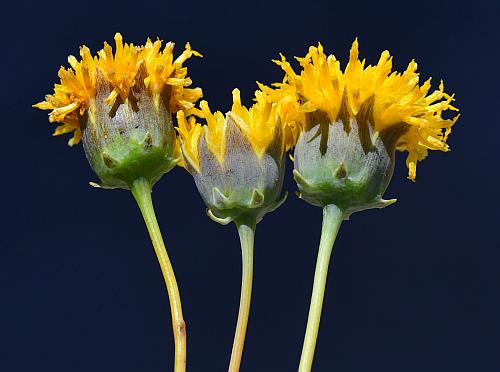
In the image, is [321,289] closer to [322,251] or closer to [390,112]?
[322,251]

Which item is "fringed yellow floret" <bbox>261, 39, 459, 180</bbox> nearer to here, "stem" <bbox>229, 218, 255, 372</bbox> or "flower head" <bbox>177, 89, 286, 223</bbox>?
"flower head" <bbox>177, 89, 286, 223</bbox>

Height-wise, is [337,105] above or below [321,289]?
above

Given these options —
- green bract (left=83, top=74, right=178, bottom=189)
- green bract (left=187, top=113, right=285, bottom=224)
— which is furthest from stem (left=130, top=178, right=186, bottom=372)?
green bract (left=187, top=113, right=285, bottom=224)

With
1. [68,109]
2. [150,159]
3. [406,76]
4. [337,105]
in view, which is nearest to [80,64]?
[68,109]

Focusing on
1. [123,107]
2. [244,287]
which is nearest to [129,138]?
[123,107]

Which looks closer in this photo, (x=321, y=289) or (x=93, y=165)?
(x=321, y=289)

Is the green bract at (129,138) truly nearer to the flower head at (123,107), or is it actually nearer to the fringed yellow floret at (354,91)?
the flower head at (123,107)

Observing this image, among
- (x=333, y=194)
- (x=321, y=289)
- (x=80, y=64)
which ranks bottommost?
(x=321, y=289)
